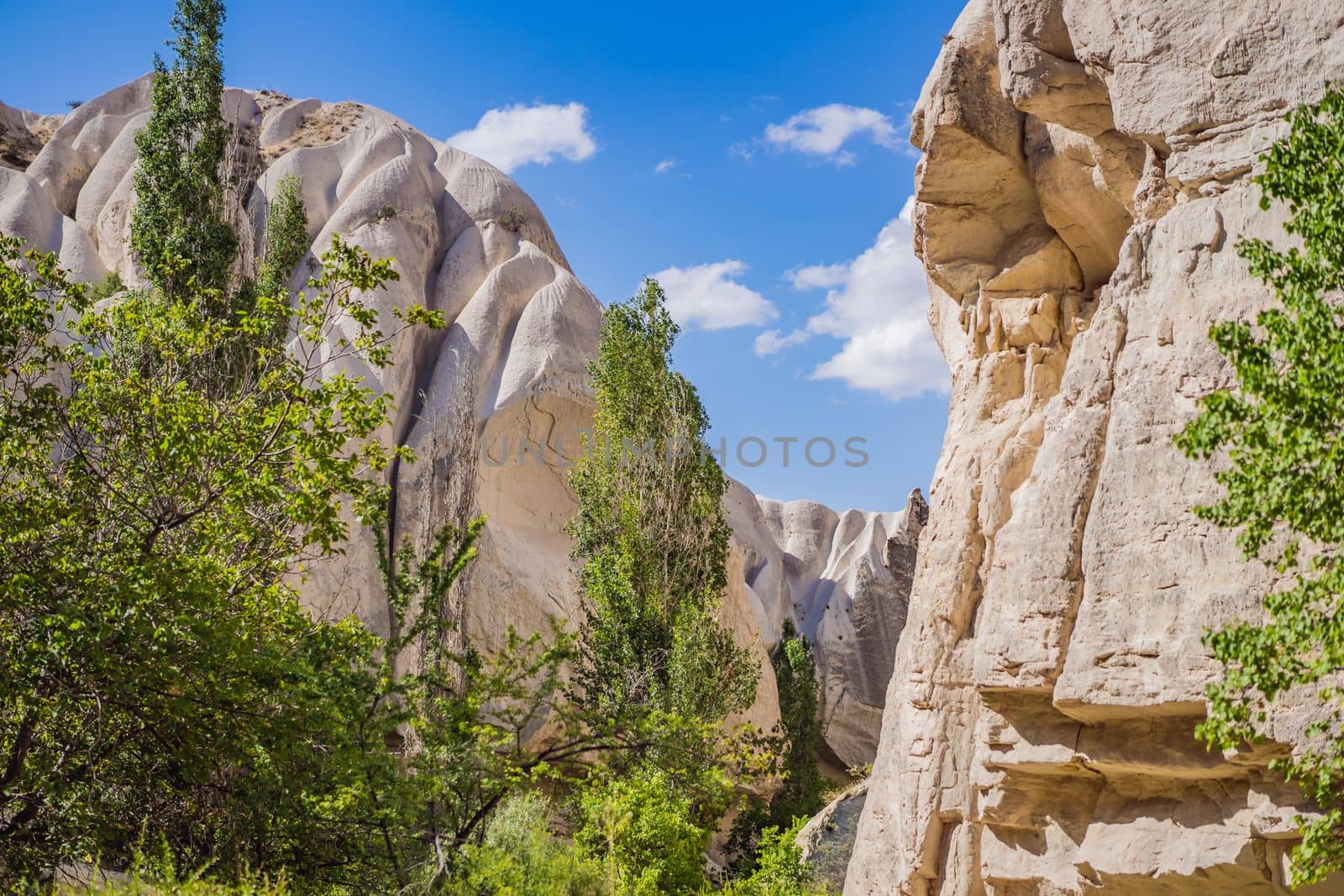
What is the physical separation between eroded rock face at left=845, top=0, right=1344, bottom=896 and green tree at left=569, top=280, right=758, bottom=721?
21.6 feet

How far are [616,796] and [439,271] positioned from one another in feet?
64.0

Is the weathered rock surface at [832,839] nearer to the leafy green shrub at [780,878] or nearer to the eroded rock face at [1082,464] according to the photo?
the leafy green shrub at [780,878]

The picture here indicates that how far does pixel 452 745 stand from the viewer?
32.3 ft

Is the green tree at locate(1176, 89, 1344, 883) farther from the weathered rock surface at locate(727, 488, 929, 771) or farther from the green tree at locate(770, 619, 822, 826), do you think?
the weathered rock surface at locate(727, 488, 929, 771)

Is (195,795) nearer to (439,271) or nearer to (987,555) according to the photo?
Answer: (987,555)

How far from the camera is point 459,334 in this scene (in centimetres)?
2784

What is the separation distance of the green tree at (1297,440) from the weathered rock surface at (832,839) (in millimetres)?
12549

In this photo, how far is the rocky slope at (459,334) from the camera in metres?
23.9

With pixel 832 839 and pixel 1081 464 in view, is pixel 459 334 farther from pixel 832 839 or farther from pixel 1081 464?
pixel 1081 464

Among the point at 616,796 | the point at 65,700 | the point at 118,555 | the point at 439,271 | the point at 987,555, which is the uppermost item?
the point at 439,271

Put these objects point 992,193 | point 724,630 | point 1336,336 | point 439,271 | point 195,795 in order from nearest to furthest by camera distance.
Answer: point 1336,336
point 195,795
point 992,193
point 724,630
point 439,271

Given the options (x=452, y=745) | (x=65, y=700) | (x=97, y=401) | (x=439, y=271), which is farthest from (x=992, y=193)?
(x=439, y=271)

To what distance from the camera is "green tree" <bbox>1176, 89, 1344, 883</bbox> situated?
584 cm

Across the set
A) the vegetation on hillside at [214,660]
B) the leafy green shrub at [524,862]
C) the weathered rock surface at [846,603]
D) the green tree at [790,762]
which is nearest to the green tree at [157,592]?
the vegetation on hillside at [214,660]
